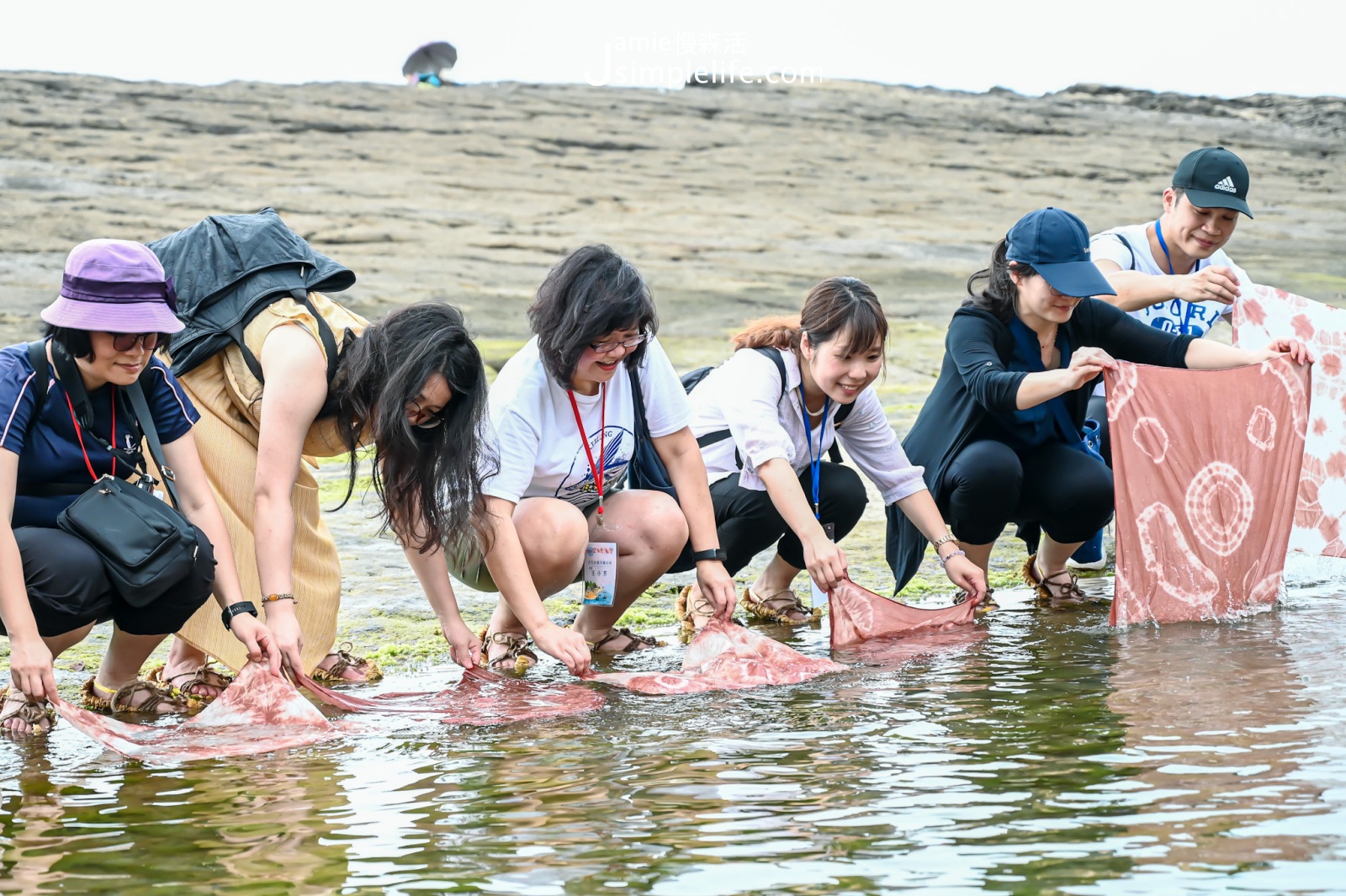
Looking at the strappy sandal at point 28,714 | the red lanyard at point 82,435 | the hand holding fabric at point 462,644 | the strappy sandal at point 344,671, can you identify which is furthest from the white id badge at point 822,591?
the strappy sandal at point 28,714

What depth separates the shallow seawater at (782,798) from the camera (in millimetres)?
2451

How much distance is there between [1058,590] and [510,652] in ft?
6.95

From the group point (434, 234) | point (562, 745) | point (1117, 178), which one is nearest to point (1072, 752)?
point (562, 745)

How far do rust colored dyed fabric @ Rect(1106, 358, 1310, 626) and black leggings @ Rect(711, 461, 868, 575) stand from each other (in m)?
0.92

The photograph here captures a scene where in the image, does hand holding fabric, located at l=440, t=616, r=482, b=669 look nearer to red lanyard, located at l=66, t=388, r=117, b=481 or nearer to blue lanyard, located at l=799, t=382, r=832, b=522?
red lanyard, located at l=66, t=388, r=117, b=481

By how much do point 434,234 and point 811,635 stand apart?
18.7 meters

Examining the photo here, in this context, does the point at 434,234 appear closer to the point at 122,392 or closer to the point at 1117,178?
the point at 1117,178

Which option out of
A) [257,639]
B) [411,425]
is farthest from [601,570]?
[257,639]

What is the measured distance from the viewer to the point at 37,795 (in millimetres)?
3100

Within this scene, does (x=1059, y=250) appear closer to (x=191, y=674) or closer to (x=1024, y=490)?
(x=1024, y=490)

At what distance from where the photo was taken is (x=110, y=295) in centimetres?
344

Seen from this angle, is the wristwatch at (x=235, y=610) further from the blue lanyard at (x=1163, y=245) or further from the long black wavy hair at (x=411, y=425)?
the blue lanyard at (x=1163, y=245)

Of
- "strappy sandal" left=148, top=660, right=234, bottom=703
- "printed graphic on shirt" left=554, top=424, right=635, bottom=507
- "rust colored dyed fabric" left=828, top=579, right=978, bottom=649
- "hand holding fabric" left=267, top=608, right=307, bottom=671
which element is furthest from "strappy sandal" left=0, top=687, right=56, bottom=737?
"rust colored dyed fabric" left=828, top=579, right=978, bottom=649

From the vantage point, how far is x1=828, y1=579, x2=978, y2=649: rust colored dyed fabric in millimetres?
4621
